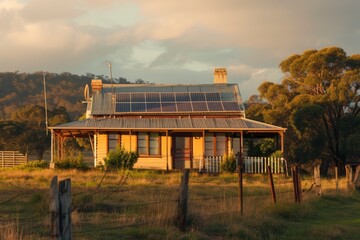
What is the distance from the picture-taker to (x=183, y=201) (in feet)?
30.9

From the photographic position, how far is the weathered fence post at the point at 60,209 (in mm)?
5680

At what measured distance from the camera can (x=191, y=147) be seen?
30.2 metres

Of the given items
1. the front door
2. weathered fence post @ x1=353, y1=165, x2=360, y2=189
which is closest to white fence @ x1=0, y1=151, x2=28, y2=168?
the front door

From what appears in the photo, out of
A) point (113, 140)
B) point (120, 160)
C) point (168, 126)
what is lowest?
point (120, 160)

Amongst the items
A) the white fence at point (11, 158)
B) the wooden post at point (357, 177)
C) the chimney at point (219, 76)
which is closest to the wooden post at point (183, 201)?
the wooden post at point (357, 177)

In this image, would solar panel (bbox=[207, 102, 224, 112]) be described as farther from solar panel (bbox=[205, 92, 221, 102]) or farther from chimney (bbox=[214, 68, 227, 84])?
chimney (bbox=[214, 68, 227, 84])

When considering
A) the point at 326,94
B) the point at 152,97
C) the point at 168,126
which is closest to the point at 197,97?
the point at 152,97

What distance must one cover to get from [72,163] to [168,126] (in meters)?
5.35

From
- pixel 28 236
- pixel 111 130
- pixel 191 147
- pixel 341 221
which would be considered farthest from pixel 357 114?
pixel 28 236

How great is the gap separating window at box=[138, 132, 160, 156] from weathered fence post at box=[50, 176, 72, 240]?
79.2 feet

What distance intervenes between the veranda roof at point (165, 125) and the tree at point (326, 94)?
4354 millimetres

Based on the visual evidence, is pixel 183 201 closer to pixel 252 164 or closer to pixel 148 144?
pixel 252 164

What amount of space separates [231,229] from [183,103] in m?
20.8

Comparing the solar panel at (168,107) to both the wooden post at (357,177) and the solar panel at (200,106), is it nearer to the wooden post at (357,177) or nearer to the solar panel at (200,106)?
the solar panel at (200,106)
